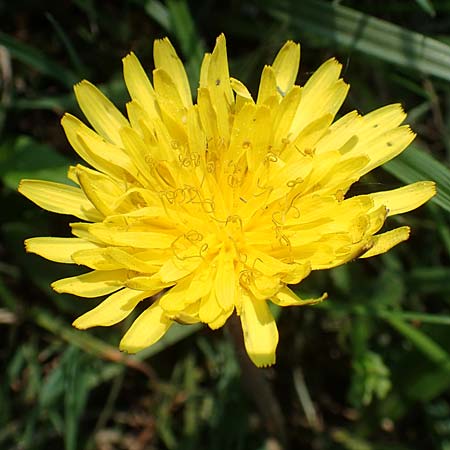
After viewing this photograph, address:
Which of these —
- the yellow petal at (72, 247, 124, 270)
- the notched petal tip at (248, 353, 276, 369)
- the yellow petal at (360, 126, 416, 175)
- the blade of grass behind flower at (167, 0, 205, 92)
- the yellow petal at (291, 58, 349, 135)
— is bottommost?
the notched petal tip at (248, 353, 276, 369)

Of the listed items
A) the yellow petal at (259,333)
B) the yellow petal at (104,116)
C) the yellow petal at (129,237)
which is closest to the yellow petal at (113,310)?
the yellow petal at (129,237)

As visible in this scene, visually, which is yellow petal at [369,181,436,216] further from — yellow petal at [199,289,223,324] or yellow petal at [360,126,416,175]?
yellow petal at [199,289,223,324]

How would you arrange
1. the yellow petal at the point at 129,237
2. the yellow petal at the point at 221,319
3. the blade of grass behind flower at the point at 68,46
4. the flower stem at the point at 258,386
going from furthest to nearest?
the blade of grass behind flower at the point at 68,46
the flower stem at the point at 258,386
the yellow petal at the point at 129,237
the yellow petal at the point at 221,319

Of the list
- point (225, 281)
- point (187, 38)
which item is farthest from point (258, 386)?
point (187, 38)

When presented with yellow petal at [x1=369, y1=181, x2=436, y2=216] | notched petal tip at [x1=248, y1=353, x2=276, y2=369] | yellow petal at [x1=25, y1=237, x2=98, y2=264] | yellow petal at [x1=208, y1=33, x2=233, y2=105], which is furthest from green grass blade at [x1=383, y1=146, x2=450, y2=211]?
yellow petal at [x1=25, y1=237, x2=98, y2=264]

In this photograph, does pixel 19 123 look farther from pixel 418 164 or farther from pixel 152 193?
pixel 418 164

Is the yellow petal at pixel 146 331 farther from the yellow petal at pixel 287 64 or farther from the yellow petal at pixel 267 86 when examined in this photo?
the yellow petal at pixel 287 64

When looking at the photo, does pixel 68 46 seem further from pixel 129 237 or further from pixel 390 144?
pixel 390 144
